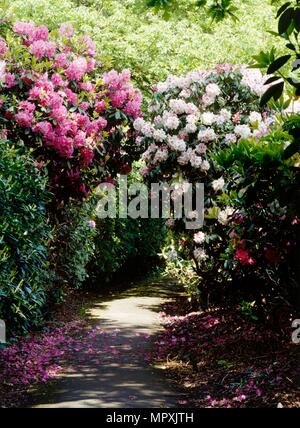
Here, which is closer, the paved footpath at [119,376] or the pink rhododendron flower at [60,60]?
the paved footpath at [119,376]

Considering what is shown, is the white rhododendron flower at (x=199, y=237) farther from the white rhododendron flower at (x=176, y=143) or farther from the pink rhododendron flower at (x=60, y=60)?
the pink rhododendron flower at (x=60, y=60)

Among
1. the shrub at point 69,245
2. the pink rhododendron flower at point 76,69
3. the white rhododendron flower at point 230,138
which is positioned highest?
the pink rhododendron flower at point 76,69

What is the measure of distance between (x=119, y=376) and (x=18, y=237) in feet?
5.87

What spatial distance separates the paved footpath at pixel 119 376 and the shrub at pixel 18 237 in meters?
0.85

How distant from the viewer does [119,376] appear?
6.37 meters

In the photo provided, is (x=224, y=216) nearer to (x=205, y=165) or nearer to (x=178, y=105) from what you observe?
(x=205, y=165)

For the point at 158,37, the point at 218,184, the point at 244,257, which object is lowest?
the point at 244,257

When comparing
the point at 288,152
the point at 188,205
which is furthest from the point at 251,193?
→ the point at 188,205

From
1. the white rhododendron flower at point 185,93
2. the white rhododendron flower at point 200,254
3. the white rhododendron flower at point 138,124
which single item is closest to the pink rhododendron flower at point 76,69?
the white rhododendron flower at point 138,124

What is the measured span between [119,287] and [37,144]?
748cm

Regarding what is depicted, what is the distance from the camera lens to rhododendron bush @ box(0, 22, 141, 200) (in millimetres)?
7914

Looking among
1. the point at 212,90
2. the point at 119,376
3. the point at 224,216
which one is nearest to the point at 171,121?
the point at 212,90

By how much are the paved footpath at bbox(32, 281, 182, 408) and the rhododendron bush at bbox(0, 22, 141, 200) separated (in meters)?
2.26

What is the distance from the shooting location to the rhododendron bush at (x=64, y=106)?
791cm
